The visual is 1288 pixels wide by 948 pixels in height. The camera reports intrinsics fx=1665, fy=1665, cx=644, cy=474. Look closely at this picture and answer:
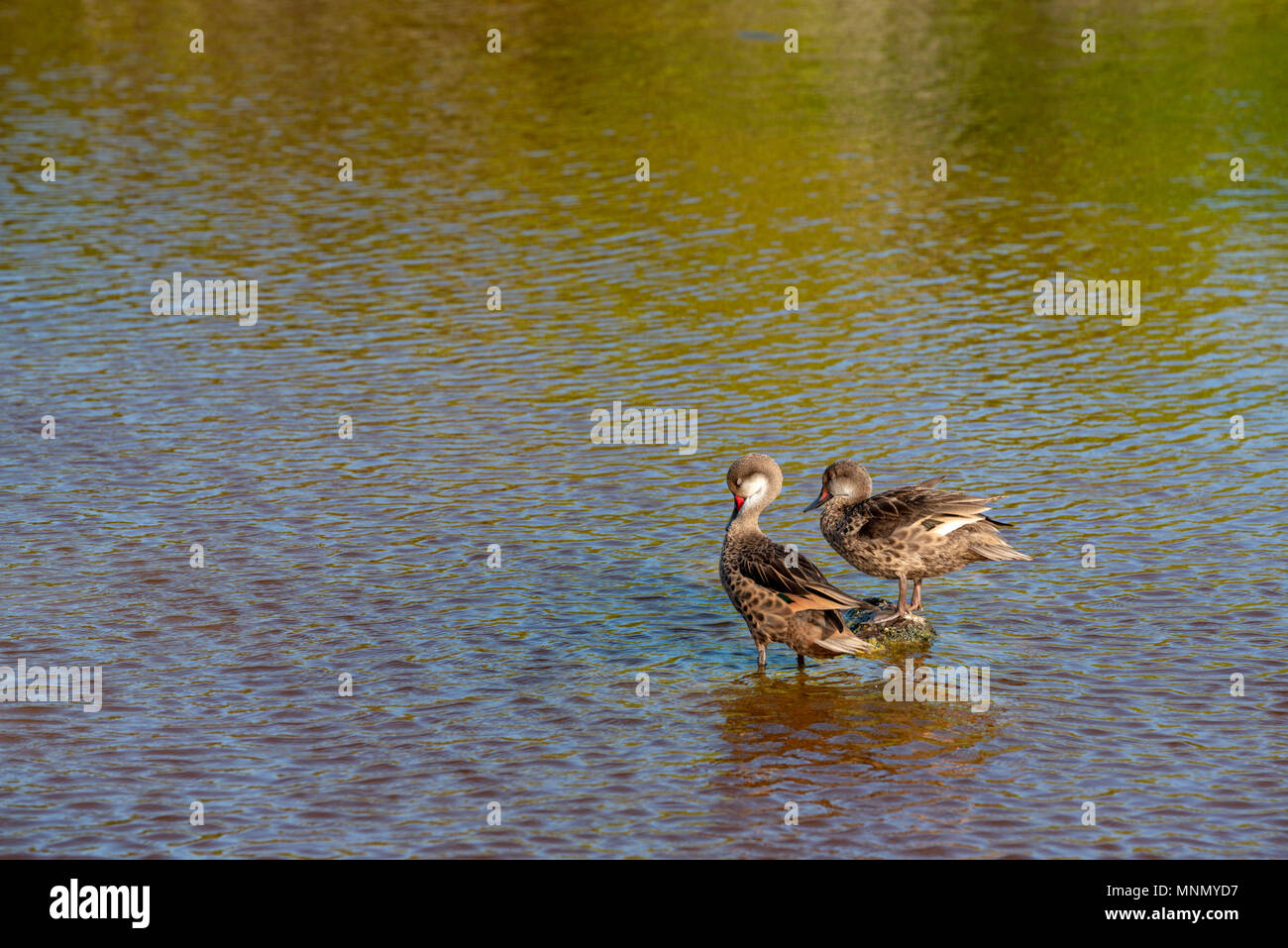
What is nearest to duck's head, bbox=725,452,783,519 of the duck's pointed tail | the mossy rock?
the mossy rock

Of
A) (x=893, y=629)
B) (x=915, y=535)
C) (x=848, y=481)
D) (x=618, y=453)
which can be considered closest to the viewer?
(x=915, y=535)

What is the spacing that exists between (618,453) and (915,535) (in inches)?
228

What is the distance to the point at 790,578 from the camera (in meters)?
12.2

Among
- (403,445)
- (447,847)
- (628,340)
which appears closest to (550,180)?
(628,340)

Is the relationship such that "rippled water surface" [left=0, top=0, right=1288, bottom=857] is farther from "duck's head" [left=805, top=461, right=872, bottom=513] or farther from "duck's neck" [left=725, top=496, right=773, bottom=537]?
"duck's head" [left=805, top=461, right=872, bottom=513]

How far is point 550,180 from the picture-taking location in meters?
31.8

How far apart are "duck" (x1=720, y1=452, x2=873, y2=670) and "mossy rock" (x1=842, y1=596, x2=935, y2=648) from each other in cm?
16

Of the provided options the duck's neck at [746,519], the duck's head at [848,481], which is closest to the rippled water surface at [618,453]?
the duck's neck at [746,519]

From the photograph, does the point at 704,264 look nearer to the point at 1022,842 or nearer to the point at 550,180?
the point at 550,180

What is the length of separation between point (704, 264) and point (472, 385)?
687 cm

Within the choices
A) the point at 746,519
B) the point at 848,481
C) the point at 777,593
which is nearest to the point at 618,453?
the point at 848,481

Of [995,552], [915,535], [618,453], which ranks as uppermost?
[618,453]

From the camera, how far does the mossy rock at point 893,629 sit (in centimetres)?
1310

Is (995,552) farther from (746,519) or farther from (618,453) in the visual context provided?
(618,453)
